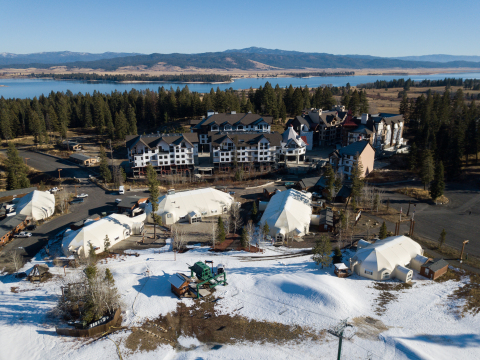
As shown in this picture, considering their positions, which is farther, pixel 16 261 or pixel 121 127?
pixel 121 127

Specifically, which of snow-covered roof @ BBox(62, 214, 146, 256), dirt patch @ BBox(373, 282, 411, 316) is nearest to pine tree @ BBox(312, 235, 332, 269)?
dirt patch @ BBox(373, 282, 411, 316)

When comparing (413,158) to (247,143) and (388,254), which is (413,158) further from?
(388,254)

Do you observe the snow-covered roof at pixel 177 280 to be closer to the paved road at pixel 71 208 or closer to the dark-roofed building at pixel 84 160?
the paved road at pixel 71 208

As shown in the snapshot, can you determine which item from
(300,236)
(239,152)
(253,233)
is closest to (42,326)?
(253,233)

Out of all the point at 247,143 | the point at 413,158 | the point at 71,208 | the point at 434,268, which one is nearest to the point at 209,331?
the point at 434,268

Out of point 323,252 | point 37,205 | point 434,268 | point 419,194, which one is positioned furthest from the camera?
point 419,194

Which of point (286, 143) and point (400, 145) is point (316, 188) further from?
point (400, 145)
